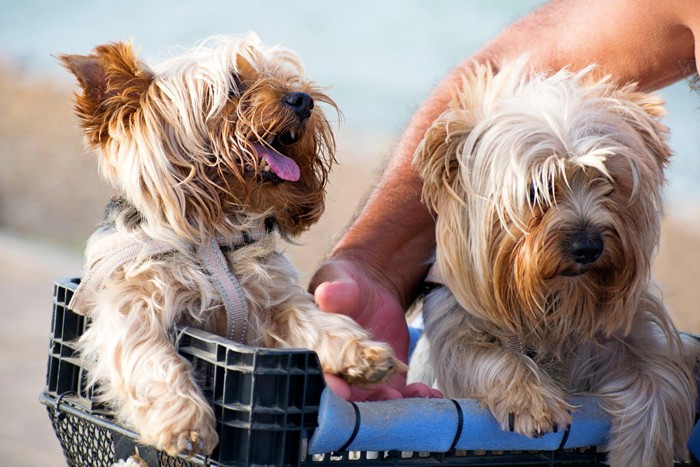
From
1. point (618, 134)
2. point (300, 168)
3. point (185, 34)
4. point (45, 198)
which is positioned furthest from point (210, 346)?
point (185, 34)

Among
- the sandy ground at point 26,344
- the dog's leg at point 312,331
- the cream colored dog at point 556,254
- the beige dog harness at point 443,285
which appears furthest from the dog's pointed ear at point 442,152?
the sandy ground at point 26,344

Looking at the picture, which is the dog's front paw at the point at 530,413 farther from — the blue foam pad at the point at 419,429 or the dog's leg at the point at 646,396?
the dog's leg at the point at 646,396

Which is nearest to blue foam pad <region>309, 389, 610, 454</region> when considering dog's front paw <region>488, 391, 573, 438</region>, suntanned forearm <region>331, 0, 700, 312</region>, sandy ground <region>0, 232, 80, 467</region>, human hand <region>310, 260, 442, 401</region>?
dog's front paw <region>488, 391, 573, 438</region>

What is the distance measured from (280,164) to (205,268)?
36cm

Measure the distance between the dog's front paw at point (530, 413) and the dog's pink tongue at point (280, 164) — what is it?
31.2 inches

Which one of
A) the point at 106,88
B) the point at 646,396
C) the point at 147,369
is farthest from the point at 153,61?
the point at 646,396

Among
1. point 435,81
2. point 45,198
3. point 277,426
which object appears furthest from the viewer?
point 45,198

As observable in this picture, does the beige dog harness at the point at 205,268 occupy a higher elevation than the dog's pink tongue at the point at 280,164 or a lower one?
lower

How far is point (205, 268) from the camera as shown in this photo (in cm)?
240

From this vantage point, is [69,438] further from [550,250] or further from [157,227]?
[550,250]

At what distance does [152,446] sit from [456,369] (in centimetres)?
94

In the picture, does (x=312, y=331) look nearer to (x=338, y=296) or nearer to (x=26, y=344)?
(x=338, y=296)

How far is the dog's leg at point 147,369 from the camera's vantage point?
194 cm

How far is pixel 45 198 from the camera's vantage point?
991cm
